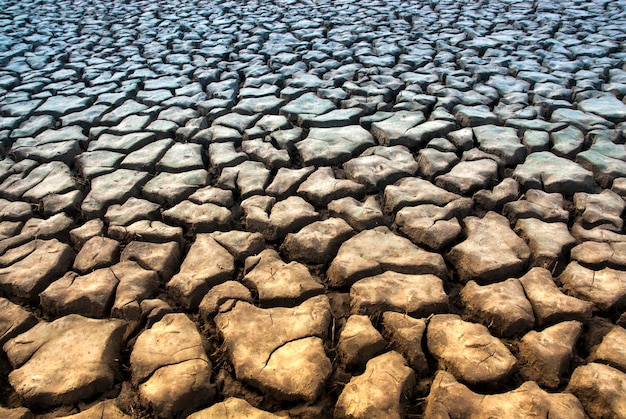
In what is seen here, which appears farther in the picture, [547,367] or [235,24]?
[235,24]

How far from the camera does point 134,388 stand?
4.01 feet

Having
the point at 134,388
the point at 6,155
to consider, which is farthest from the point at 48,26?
the point at 134,388

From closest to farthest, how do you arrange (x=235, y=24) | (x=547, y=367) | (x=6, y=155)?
(x=547, y=367) → (x=6, y=155) → (x=235, y=24)

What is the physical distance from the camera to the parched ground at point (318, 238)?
47.5 inches

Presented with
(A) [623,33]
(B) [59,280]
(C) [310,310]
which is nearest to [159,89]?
(B) [59,280]

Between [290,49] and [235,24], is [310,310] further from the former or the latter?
[235,24]

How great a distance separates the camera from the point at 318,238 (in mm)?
1715

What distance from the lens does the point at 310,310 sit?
A: 1.42m

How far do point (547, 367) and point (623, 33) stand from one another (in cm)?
387

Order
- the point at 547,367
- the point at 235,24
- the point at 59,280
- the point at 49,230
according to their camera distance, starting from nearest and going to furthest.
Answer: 1. the point at 547,367
2. the point at 59,280
3. the point at 49,230
4. the point at 235,24

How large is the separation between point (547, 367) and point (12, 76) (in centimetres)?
394

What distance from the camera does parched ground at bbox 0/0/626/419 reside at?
1.21 m

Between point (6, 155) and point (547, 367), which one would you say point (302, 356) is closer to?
point (547, 367)

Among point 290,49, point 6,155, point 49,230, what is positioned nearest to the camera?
point 49,230
